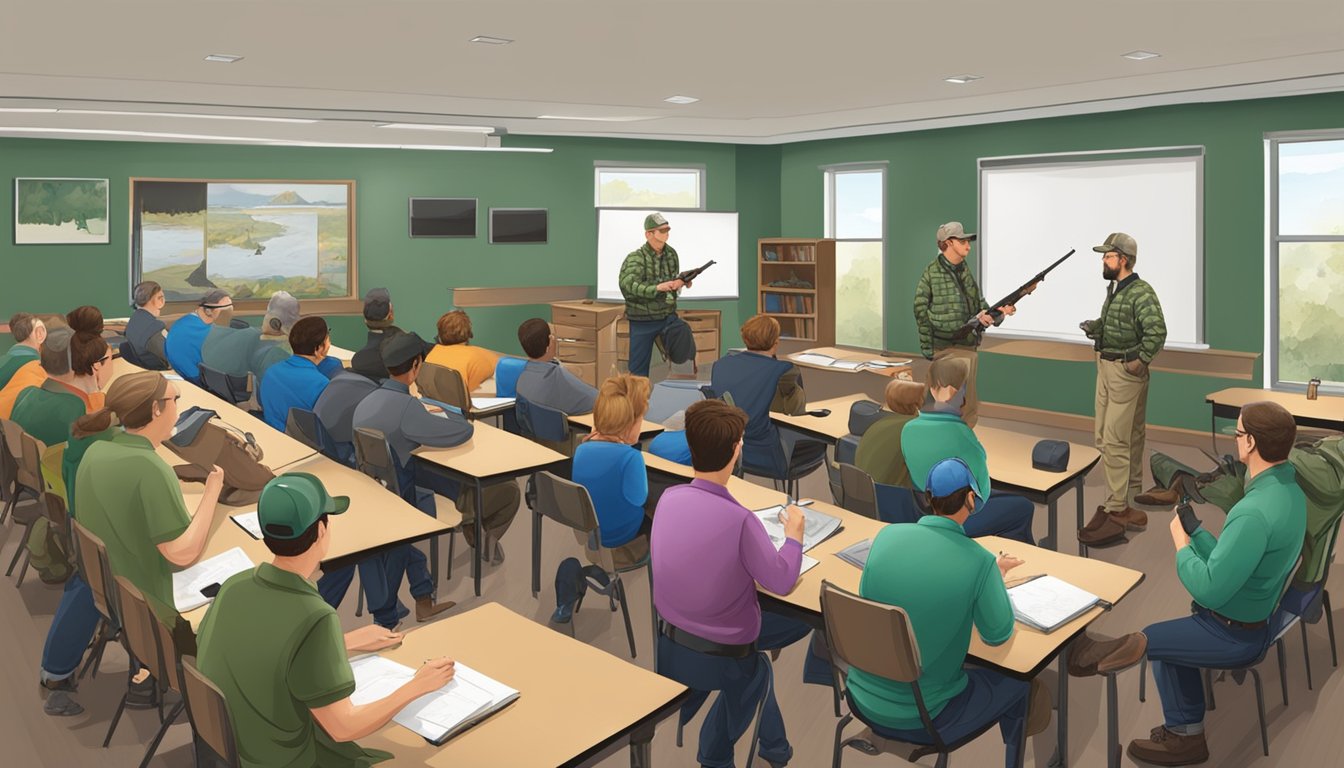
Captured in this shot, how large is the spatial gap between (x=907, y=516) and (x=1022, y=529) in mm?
696

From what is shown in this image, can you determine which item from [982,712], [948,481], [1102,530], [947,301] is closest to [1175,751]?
[982,712]

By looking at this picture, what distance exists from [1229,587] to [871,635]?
1.33 meters

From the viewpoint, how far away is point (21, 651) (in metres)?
4.67

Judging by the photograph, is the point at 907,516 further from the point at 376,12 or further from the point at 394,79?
the point at 394,79

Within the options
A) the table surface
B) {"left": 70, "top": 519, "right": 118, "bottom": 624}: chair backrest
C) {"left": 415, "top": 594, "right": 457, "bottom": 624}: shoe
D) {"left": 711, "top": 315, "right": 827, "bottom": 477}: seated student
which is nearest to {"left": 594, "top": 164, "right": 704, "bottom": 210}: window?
{"left": 711, "top": 315, "right": 827, "bottom": 477}: seated student

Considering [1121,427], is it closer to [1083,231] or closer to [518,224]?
[1083,231]

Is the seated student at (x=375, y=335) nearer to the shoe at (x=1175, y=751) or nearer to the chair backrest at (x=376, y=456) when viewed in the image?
the chair backrest at (x=376, y=456)

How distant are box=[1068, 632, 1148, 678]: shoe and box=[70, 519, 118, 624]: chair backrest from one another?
3.17 m

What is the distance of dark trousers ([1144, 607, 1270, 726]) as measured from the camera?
11.1 ft

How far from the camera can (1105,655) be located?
126 inches

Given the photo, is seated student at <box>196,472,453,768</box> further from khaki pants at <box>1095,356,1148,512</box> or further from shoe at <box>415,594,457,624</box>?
khaki pants at <box>1095,356,1148,512</box>

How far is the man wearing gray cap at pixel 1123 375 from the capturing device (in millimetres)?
6039

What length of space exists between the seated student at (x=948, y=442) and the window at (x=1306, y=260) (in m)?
5.16

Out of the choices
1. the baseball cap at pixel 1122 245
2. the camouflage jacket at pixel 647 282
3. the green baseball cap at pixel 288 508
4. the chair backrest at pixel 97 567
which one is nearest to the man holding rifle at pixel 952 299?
the baseball cap at pixel 1122 245
